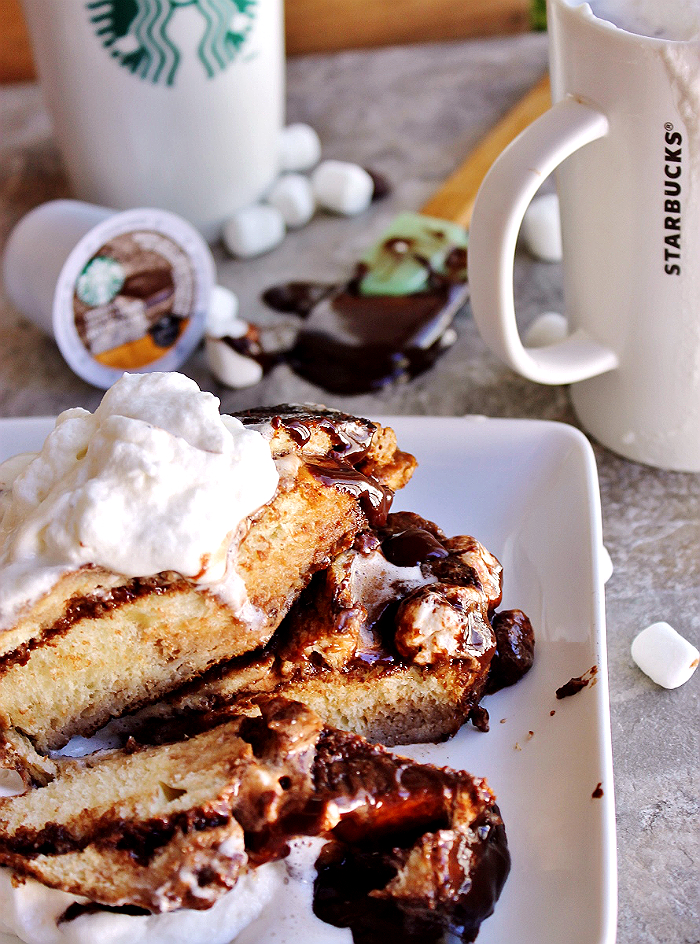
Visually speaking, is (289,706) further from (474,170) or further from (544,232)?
(474,170)

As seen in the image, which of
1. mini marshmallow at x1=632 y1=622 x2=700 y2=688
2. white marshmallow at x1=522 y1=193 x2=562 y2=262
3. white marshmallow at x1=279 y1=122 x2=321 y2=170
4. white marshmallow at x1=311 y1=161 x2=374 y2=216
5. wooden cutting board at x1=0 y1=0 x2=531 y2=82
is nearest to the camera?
A: mini marshmallow at x1=632 y1=622 x2=700 y2=688

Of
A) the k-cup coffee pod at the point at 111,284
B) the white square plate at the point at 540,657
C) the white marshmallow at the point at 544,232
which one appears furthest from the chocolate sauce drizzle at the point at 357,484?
the white marshmallow at the point at 544,232

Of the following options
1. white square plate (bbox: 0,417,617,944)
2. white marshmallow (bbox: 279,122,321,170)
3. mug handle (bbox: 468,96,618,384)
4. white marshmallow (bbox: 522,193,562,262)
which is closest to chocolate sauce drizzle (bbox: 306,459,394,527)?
white square plate (bbox: 0,417,617,944)

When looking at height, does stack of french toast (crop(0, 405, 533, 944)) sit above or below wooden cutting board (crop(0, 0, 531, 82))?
below

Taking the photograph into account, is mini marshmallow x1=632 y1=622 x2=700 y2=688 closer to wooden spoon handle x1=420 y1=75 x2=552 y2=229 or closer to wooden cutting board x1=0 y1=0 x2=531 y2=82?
wooden spoon handle x1=420 y1=75 x2=552 y2=229

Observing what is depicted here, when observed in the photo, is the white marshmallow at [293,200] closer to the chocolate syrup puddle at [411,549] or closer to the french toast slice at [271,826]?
the chocolate syrup puddle at [411,549]

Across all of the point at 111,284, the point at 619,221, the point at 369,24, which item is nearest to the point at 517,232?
the point at 619,221
